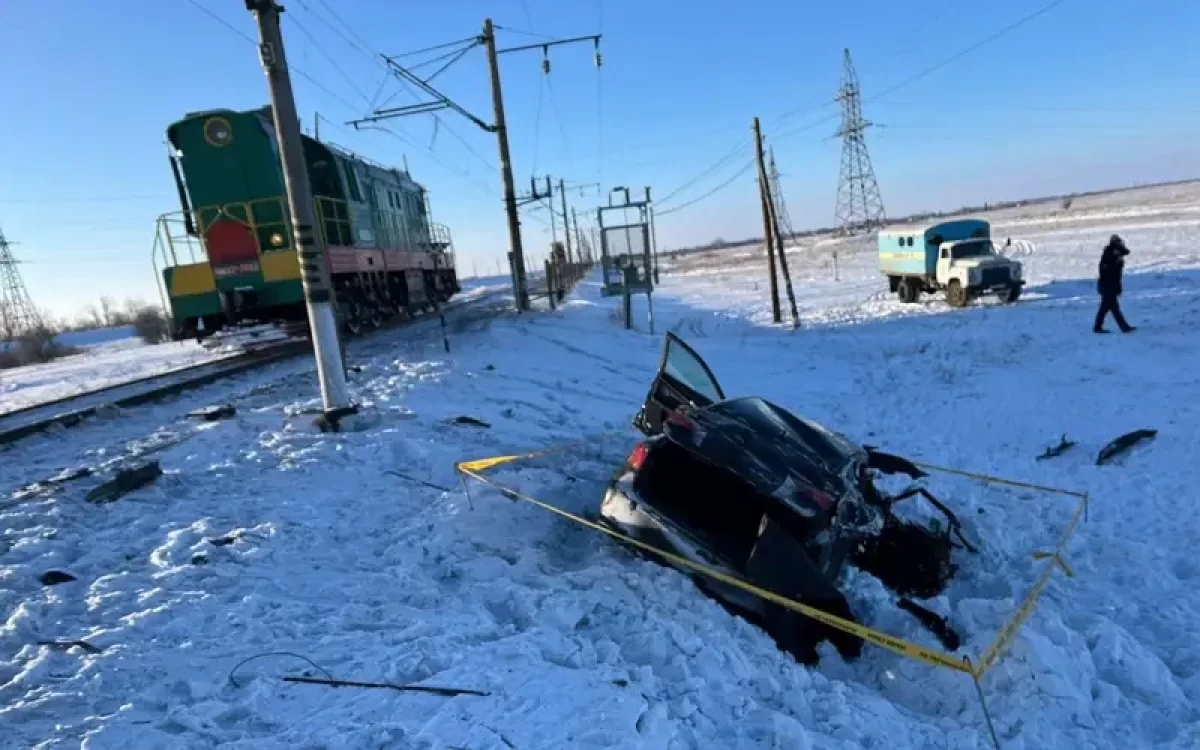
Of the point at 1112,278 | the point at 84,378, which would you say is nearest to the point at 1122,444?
the point at 1112,278

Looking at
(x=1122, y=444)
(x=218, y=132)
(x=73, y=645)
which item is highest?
(x=218, y=132)

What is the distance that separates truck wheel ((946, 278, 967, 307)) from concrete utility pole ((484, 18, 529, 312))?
1468 centimetres

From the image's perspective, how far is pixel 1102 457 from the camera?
7.60 m

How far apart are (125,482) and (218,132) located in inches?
357

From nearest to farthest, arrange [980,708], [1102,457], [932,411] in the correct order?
[980,708] < [1102,457] < [932,411]

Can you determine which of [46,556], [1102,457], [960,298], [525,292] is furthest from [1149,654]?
[960,298]

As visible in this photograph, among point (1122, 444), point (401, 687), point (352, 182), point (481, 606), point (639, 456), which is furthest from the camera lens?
point (352, 182)

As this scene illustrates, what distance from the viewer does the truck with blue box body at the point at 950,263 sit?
74.6 feet

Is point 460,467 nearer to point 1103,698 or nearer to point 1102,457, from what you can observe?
point 1103,698

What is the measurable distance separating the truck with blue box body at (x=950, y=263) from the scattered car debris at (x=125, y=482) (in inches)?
936

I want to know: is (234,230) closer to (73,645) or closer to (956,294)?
(73,645)

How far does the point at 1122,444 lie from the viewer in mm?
7766

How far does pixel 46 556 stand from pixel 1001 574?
6.22 meters

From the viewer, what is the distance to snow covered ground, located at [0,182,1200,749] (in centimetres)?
Answer: 289
